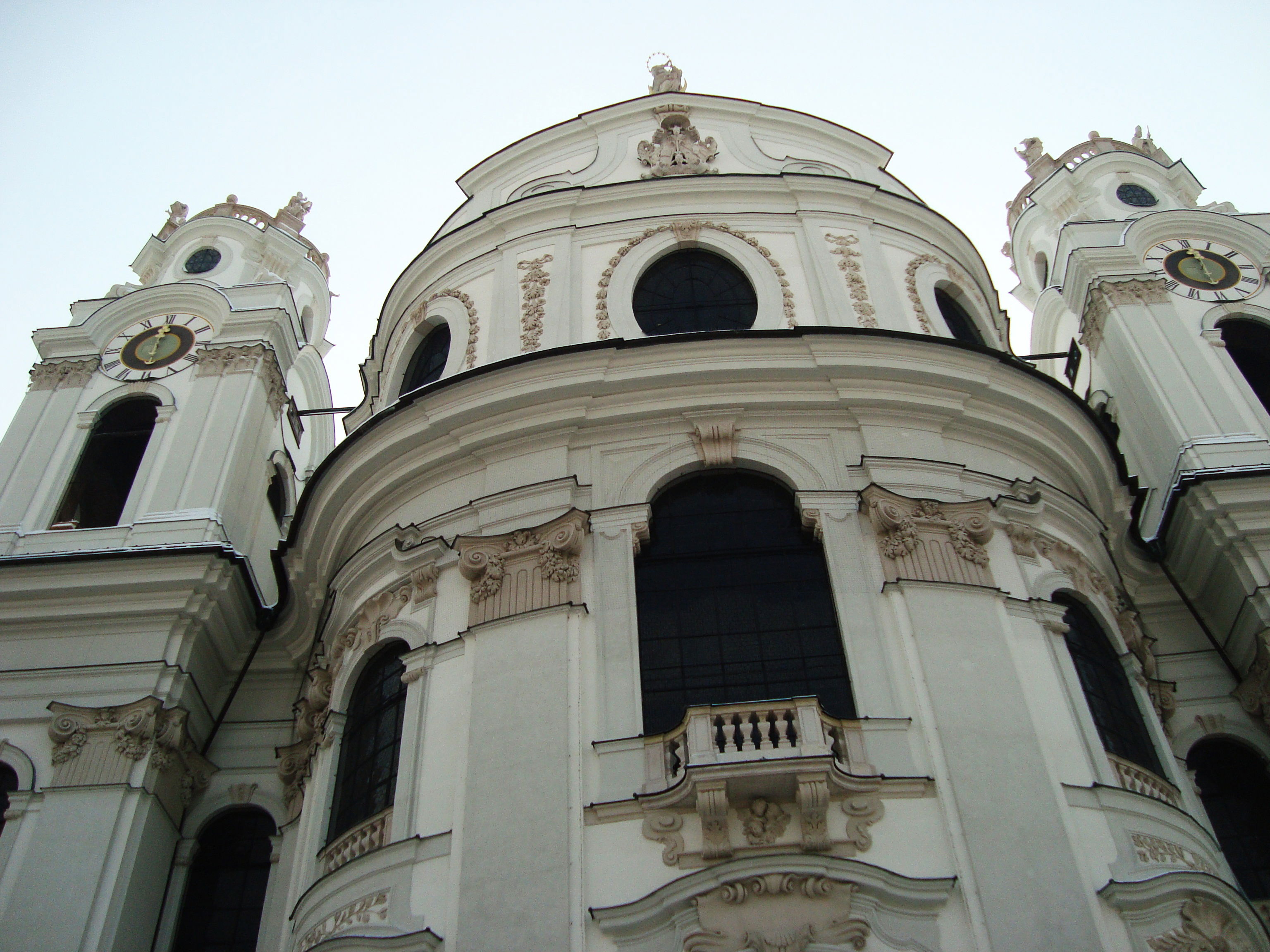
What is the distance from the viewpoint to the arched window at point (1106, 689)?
1382 centimetres

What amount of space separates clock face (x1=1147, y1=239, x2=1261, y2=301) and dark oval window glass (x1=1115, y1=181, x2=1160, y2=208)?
2759 millimetres

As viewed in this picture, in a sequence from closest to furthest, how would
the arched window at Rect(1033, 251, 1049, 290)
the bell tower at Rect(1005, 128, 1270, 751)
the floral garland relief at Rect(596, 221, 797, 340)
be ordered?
the bell tower at Rect(1005, 128, 1270, 751) < the floral garland relief at Rect(596, 221, 797, 340) < the arched window at Rect(1033, 251, 1049, 290)

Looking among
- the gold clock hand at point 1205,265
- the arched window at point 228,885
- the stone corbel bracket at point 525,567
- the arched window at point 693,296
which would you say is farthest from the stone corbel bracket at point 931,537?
the gold clock hand at point 1205,265

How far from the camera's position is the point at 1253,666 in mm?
16328

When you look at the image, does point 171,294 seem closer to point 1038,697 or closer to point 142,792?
point 142,792

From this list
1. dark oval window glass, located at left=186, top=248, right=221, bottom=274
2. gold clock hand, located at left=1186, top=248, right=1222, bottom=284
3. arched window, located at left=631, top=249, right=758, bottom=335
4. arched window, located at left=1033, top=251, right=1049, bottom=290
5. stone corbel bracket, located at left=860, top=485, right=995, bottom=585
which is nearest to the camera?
stone corbel bracket, located at left=860, top=485, right=995, bottom=585

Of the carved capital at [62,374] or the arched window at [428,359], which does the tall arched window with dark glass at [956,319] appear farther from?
the carved capital at [62,374]

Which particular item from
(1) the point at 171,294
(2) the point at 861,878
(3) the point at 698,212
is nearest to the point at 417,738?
(2) the point at 861,878

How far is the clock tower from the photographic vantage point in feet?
49.0

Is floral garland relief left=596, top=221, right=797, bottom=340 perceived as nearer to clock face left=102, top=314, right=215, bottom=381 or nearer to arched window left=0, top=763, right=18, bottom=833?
clock face left=102, top=314, right=215, bottom=381

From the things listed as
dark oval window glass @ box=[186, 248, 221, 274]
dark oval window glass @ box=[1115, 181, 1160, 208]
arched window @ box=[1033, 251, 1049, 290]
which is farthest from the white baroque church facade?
arched window @ box=[1033, 251, 1049, 290]

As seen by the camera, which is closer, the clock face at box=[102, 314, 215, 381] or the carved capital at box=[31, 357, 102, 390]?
the carved capital at box=[31, 357, 102, 390]

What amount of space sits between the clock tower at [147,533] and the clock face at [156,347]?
0.04m

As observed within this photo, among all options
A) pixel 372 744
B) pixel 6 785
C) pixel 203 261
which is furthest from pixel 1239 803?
pixel 203 261
